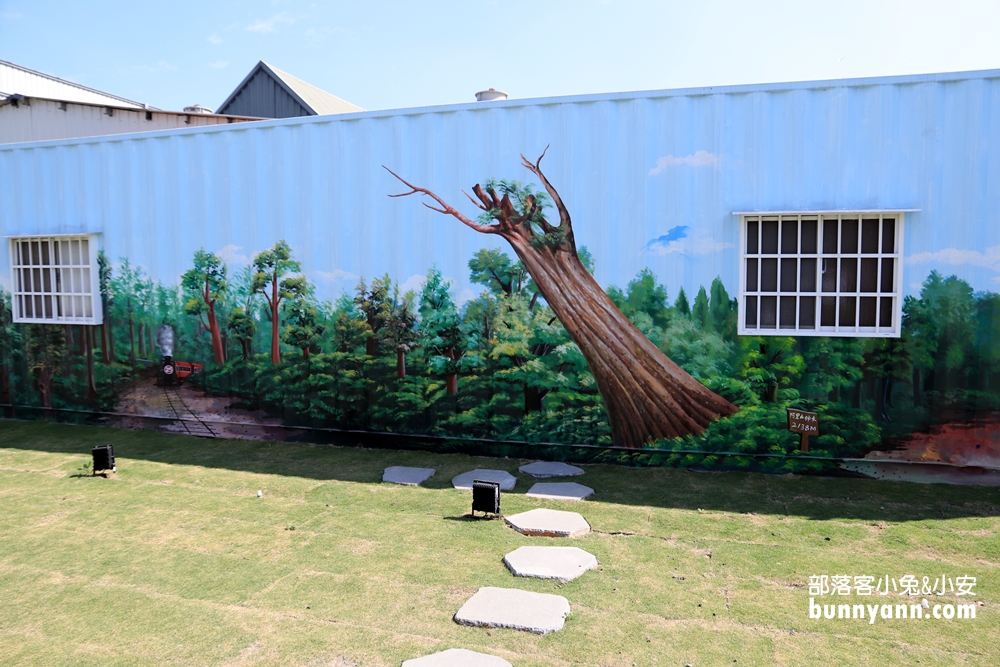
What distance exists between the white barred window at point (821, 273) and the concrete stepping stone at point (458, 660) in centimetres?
412

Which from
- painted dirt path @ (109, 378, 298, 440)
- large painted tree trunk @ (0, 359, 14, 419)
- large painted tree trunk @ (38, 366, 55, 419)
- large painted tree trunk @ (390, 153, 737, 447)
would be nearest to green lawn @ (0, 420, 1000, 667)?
large painted tree trunk @ (390, 153, 737, 447)

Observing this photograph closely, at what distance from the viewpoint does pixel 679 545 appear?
4.59 metres

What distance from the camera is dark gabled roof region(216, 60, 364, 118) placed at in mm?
16719

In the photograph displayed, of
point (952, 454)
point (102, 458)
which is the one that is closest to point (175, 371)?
point (102, 458)

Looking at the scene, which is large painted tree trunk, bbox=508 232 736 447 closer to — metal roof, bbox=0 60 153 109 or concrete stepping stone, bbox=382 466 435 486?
concrete stepping stone, bbox=382 466 435 486

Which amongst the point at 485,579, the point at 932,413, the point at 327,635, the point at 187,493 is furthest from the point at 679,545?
the point at 187,493

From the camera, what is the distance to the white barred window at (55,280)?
8398 millimetres

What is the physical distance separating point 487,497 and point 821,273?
3.65m

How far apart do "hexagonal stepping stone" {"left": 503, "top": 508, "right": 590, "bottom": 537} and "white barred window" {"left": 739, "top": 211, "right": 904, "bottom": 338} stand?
252 cm

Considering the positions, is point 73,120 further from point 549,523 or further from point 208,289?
point 549,523

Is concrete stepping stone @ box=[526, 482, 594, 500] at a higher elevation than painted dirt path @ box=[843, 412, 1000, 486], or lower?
lower

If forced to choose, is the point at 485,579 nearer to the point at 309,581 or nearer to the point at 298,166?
the point at 309,581

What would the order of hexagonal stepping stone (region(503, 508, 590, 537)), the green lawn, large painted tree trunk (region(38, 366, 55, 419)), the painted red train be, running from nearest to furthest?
the green lawn < hexagonal stepping stone (region(503, 508, 590, 537)) < the painted red train < large painted tree trunk (region(38, 366, 55, 419))

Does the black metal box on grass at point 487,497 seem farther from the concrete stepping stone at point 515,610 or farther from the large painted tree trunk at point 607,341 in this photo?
the large painted tree trunk at point 607,341
